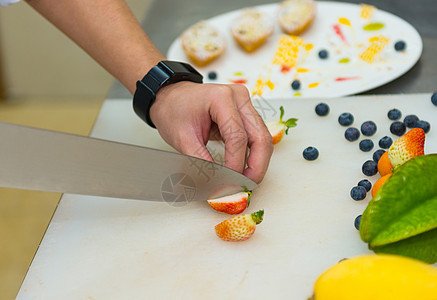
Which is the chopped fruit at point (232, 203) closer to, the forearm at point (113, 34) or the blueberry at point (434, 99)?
the forearm at point (113, 34)

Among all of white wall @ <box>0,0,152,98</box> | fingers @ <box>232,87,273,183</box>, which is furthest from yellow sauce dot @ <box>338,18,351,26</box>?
white wall @ <box>0,0,152,98</box>

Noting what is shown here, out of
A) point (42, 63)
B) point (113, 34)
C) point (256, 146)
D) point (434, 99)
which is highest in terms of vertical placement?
point (113, 34)

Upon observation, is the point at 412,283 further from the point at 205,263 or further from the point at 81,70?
the point at 81,70

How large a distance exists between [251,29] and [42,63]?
1.92 metres

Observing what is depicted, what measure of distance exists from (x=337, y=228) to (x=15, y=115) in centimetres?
238

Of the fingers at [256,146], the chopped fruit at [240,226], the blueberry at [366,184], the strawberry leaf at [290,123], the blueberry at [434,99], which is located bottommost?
the blueberry at [434,99]

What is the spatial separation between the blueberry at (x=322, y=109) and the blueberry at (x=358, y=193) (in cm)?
25

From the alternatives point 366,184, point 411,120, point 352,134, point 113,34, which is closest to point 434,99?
point 411,120

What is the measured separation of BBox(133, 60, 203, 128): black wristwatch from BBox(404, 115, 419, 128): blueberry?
1.36 ft

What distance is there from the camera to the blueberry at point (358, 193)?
0.88m

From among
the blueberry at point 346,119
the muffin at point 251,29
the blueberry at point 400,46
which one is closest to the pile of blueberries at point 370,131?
the blueberry at point 346,119

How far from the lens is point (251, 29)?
1362 mm

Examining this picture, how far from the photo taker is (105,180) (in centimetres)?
83

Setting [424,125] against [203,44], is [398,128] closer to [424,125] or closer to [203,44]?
[424,125]
